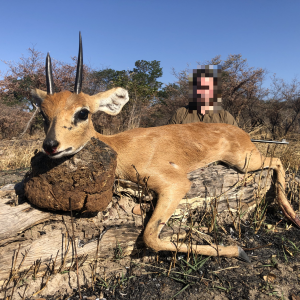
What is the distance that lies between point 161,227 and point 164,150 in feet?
3.97

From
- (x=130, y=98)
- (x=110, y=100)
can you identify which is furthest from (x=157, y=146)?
(x=130, y=98)

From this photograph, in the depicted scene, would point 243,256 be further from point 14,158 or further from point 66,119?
point 14,158

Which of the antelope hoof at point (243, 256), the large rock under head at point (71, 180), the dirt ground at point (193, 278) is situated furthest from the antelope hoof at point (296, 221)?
the large rock under head at point (71, 180)

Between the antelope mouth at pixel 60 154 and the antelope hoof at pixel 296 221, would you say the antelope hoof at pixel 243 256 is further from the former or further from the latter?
the antelope mouth at pixel 60 154

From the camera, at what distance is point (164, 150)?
3.69 meters

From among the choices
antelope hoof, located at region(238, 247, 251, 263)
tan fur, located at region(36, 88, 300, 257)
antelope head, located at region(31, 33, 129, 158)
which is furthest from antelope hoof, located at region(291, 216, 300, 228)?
antelope head, located at region(31, 33, 129, 158)

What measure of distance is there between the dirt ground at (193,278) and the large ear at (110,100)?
7.08 ft

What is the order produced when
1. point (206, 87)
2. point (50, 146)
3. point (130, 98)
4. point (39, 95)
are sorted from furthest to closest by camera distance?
point (130, 98) < point (206, 87) < point (39, 95) < point (50, 146)

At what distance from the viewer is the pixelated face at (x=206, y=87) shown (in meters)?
5.55

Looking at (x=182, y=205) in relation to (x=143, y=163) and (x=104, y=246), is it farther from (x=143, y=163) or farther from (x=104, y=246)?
(x=104, y=246)

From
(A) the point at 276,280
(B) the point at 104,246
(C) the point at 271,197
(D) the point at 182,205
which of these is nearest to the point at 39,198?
(B) the point at 104,246

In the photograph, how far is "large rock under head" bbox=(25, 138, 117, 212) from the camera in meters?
2.74

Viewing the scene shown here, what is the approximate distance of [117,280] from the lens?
9.01 ft

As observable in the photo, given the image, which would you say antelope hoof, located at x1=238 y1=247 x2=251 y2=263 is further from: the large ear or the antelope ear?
the antelope ear
